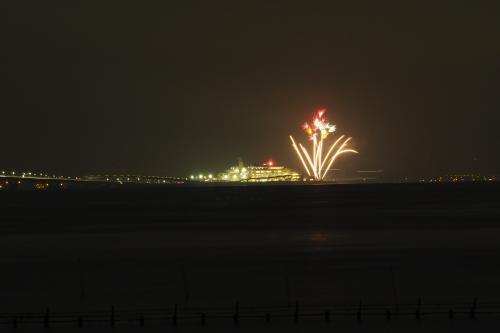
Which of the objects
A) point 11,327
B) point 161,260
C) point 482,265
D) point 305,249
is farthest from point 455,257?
point 11,327

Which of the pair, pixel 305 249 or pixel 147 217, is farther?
pixel 147 217

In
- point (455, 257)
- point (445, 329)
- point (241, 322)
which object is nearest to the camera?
point (445, 329)

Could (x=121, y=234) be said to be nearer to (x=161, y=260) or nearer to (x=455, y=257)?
(x=161, y=260)

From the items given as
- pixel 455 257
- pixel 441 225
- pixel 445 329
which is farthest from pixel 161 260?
pixel 441 225

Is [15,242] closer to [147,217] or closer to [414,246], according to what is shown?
[414,246]

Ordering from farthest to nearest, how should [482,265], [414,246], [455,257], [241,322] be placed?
[414,246]
[455,257]
[482,265]
[241,322]

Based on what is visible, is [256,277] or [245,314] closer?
[245,314]
